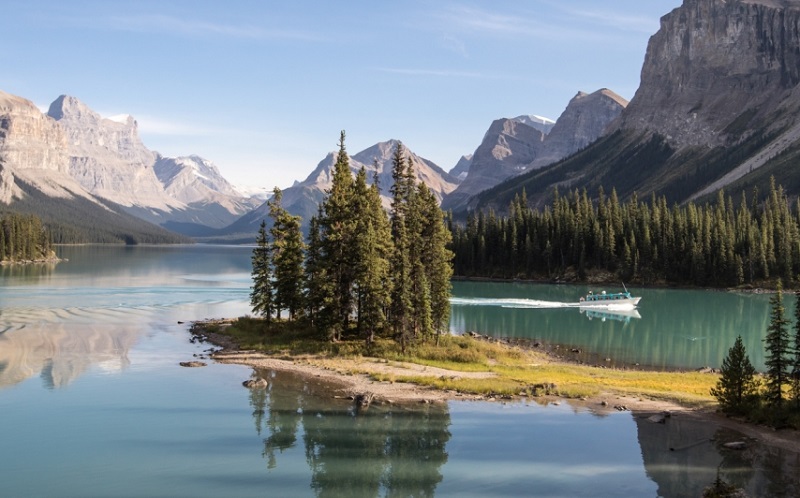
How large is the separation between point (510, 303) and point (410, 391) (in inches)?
3434

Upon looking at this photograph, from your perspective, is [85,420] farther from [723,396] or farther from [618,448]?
[723,396]

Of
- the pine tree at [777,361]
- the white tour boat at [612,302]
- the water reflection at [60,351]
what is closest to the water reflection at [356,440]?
the water reflection at [60,351]

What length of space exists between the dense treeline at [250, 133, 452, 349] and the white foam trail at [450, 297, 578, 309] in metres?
55.1

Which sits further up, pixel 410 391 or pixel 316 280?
pixel 316 280

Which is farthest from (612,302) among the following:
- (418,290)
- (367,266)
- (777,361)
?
(777,361)

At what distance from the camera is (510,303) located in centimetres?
Result: 14012

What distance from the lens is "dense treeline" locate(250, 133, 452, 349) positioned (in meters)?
72.2

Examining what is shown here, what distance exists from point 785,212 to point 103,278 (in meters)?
190

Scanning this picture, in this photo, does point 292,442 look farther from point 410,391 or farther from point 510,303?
point 510,303

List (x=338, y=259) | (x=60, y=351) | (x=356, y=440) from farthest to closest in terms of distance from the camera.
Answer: (x=338, y=259) < (x=60, y=351) < (x=356, y=440)

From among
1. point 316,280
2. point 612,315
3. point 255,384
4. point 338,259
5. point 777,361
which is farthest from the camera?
point 612,315

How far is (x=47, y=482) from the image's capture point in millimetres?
35188

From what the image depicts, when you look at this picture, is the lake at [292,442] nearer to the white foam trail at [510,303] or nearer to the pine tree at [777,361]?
the pine tree at [777,361]

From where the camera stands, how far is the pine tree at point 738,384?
46.1 meters
